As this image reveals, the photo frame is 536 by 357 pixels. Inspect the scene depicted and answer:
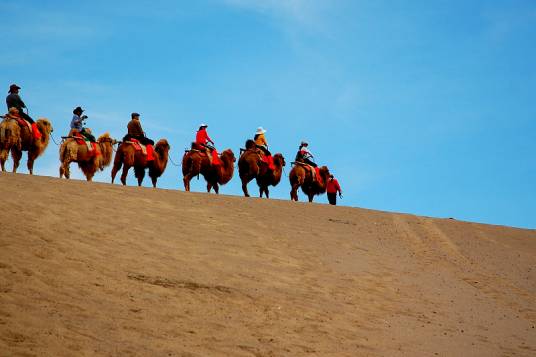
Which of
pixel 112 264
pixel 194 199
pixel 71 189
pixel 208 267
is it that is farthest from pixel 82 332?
pixel 194 199

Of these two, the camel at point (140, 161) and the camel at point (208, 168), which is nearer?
the camel at point (140, 161)

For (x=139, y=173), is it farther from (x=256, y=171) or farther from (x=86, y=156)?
(x=256, y=171)


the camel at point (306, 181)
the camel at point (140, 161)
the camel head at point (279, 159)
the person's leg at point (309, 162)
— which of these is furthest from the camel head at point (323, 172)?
the camel at point (140, 161)

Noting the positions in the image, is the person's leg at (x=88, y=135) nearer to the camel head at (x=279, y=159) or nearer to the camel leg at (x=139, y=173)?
the camel leg at (x=139, y=173)

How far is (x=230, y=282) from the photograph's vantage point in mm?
14383

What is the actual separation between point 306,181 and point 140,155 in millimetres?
7457

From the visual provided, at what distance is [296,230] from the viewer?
20453mm

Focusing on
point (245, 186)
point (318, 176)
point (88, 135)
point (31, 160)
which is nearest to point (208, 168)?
point (245, 186)

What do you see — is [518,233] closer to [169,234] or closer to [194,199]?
[194,199]

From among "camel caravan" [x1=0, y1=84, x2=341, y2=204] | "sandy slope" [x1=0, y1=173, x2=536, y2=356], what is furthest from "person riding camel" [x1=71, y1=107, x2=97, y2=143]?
"sandy slope" [x1=0, y1=173, x2=536, y2=356]

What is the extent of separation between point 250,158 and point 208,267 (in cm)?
1374

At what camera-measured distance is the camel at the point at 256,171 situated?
28.7 m

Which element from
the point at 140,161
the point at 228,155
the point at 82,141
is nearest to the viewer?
the point at 82,141

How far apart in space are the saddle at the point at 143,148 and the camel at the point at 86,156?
1.05 metres
